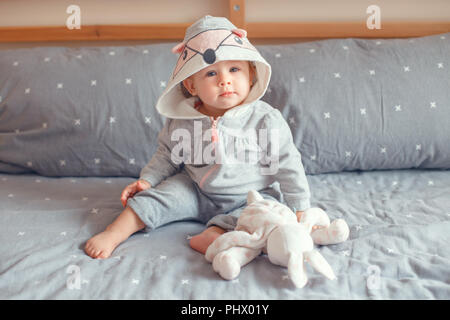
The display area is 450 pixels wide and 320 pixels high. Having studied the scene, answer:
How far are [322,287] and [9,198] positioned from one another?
913 mm

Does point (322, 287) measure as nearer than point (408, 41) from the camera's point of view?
Yes

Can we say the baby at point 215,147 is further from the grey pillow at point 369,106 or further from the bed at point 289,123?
the grey pillow at point 369,106

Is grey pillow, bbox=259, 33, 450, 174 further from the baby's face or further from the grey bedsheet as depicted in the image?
A: the baby's face

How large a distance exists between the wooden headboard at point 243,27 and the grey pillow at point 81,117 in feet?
1.12

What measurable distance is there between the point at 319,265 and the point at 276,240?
98mm

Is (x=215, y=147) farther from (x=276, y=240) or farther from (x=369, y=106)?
(x=369, y=106)

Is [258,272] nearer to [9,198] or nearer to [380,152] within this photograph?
[380,152]

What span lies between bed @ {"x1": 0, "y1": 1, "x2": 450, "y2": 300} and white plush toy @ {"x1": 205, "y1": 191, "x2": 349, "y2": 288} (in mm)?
101

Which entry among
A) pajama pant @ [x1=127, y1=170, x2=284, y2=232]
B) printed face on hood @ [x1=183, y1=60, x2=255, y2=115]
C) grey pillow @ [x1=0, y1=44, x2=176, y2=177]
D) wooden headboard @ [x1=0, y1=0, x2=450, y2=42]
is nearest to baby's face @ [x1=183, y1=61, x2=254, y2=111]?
printed face on hood @ [x1=183, y1=60, x2=255, y2=115]

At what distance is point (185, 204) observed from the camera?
44.1 inches

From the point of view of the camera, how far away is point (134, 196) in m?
1.11

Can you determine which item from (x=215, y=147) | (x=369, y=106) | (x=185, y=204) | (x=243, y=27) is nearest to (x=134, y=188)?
(x=185, y=204)
